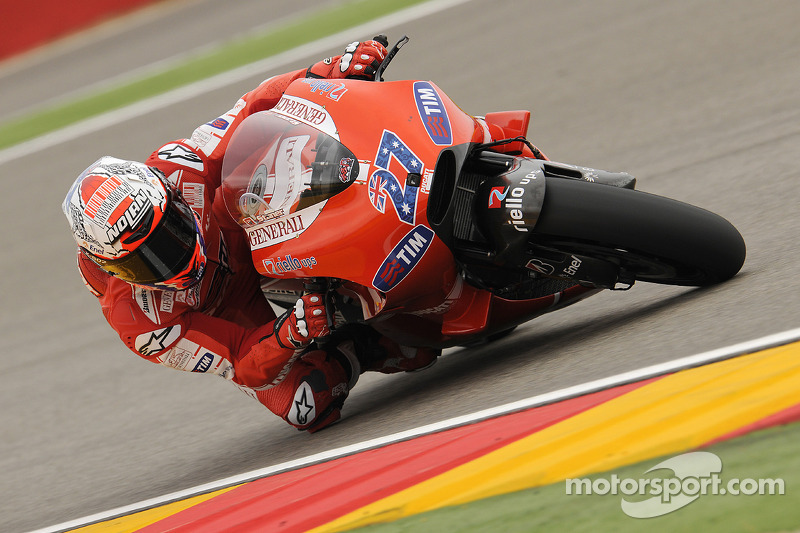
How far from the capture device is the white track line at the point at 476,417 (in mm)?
3059

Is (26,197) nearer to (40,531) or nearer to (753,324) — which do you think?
(40,531)

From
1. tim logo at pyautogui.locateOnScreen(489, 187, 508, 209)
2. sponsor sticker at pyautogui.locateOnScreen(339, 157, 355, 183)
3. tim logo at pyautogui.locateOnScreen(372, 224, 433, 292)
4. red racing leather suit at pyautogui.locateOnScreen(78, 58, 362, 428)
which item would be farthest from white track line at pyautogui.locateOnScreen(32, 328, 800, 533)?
sponsor sticker at pyautogui.locateOnScreen(339, 157, 355, 183)

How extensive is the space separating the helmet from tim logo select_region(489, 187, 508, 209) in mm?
1232

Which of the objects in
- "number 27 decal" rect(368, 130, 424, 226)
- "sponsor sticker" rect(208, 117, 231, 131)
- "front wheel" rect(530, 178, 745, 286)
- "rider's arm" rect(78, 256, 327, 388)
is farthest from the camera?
"sponsor sticker" rect(208, 117, 231, 131)

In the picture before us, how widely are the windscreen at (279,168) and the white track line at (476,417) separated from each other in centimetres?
94

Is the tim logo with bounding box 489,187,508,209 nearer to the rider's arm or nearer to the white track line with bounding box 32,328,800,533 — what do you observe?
the white track line with bounding box 32,328,800,533

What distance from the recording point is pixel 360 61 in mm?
4023

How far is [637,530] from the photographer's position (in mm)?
2252

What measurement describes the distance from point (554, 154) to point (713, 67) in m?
1.24

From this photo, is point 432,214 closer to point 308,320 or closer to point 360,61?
point 308,320

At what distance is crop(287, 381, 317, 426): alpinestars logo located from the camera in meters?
4.27

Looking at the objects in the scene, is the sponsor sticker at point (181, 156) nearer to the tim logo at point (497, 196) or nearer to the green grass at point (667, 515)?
the tim logo at point (497, 196)

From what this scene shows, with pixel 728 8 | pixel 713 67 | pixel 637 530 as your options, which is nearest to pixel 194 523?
pixel 637 530

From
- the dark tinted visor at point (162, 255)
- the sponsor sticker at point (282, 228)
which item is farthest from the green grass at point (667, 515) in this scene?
the dark tinted visor at point (162, 255)
